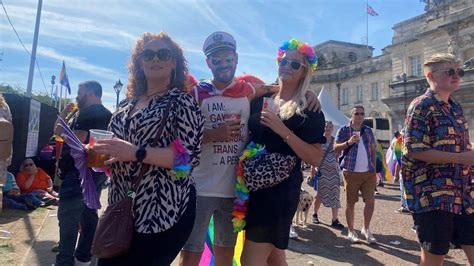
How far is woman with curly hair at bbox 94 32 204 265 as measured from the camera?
2176mm

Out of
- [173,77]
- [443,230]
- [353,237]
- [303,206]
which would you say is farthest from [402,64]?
[173,77]

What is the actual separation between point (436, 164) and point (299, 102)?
124cm

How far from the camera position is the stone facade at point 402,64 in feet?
94.7

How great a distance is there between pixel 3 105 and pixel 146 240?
5170mm

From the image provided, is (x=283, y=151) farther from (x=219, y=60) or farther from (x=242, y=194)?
(x=219, y=60)

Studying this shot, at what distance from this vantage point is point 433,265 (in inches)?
125

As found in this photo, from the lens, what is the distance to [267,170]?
276 centimetres

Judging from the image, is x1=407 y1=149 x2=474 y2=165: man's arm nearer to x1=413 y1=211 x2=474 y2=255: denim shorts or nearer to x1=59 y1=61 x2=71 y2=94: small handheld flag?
x1=413 y1=211 x2=474 y2=255: denim shorts

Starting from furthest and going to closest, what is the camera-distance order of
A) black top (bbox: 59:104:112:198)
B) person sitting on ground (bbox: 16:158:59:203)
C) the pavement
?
person sitting on ground (bbox: 16:158:59:203) → the pavement → black top (bbox: 59:104:112:198)

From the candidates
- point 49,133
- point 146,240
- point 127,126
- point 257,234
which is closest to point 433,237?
point 257,234

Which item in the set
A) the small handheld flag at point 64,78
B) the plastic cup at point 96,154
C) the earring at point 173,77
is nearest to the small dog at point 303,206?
the earring at point 173,77

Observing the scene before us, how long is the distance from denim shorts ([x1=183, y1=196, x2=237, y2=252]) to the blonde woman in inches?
8.3

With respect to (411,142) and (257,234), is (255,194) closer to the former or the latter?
(257,234)

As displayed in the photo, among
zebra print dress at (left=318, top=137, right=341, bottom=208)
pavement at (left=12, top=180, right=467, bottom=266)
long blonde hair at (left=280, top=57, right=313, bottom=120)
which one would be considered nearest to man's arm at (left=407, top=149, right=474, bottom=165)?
long blonde hair at (left=280, top=57, right=313, bottom=120)
